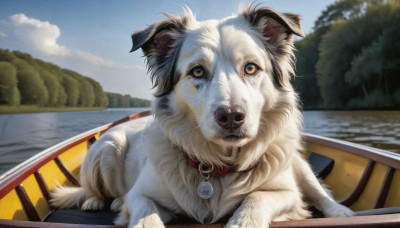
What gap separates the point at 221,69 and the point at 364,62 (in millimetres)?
31862

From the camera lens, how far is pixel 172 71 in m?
2.76

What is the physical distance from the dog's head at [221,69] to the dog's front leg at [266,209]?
0.38m

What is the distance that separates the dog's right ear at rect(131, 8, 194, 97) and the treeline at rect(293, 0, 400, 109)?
87.5ft

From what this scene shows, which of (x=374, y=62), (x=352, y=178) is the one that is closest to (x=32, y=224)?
(x=352, y=178)

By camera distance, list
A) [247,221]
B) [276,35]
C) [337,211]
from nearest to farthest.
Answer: [247,221] → [337,211] → [276,35]

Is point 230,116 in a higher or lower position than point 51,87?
higher

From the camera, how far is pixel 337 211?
2709 mm

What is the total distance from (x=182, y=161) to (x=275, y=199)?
73 cm

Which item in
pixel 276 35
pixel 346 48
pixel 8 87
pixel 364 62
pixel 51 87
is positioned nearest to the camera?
pixel 276 35

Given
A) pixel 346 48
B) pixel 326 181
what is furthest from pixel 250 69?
pixel 346 48

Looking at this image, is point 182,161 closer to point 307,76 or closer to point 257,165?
point 257,165

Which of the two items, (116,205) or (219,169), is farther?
(116,205)

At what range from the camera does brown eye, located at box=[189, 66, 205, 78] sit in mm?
2516

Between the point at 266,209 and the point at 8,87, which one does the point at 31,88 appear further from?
the point at 266,209
